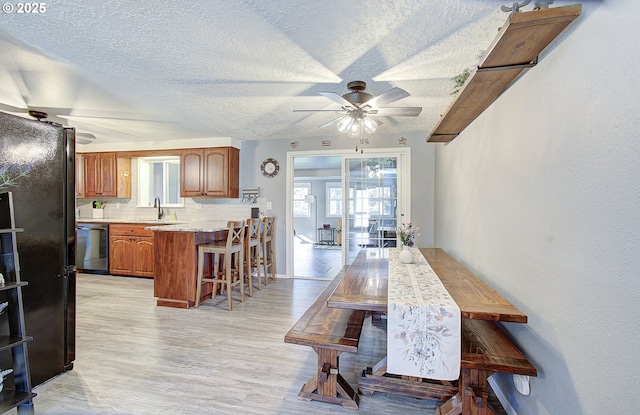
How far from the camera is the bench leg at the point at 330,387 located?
179cm

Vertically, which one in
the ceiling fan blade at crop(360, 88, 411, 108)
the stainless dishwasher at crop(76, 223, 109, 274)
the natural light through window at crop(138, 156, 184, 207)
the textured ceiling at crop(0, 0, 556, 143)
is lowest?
the stainless dishwasher at crop(76, 223, 109, 274)

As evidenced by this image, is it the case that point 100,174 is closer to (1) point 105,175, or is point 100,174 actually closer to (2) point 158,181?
(1) point 105,175

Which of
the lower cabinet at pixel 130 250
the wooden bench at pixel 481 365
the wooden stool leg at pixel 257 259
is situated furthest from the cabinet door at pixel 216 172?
the wooden bench at pixel 481 365

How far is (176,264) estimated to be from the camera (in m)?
3.49

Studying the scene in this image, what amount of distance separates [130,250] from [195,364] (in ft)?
11.5

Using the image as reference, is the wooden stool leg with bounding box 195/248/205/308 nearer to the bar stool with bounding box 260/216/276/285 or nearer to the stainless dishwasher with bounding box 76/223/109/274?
the bar stool with bounding box 260/216/276/285

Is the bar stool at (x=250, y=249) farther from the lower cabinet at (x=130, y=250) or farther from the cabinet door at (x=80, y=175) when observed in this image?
the cabinet door at (x=80, y=175)

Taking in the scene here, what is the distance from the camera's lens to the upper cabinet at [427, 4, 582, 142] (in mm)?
1149

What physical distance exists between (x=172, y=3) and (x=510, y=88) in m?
→ 1.98

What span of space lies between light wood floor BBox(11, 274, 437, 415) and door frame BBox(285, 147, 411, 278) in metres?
1.44

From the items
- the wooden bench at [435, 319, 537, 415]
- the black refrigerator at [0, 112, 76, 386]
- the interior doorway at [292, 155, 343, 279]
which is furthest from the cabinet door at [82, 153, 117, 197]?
the wooden bench at [435, 319, 537, 415]

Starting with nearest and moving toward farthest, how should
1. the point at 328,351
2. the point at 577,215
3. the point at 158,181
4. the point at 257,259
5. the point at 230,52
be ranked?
1. the point at 577,215
2. the point at 328,351
3. the point at 230,52
4. the point at 257,259
5. the point at 158,181

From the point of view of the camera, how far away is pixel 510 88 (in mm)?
1757

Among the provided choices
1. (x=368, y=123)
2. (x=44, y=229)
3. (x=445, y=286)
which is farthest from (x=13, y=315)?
(x=368, y=123)
